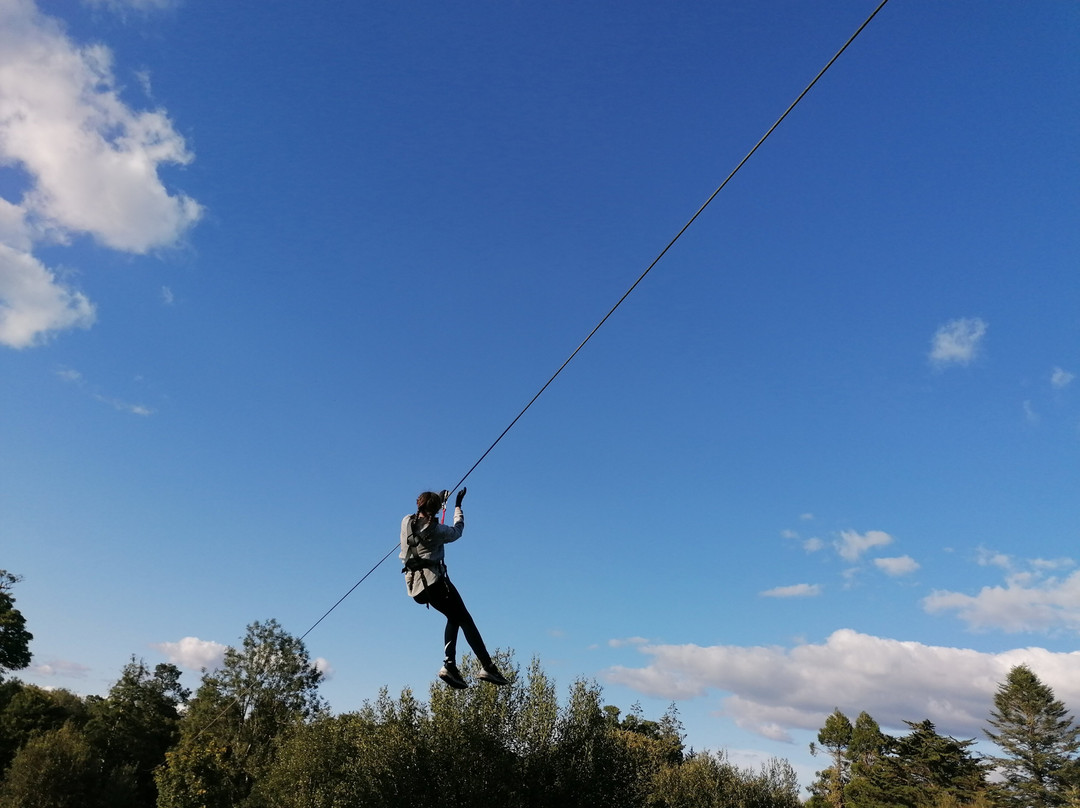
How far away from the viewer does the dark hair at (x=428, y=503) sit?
7586mm

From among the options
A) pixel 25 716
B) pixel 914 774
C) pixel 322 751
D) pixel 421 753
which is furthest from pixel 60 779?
pixel 914 774

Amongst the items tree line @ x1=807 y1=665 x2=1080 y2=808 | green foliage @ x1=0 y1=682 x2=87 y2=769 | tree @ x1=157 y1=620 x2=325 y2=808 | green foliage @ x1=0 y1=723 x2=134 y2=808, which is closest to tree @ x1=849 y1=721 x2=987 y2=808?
tree line @ x1=807 y1=665 x2=1080 y2=808

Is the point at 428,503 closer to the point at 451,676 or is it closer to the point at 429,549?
the point at 429,549

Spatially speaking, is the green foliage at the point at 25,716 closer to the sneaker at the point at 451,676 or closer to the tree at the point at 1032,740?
the sneaker at the point at 451,676

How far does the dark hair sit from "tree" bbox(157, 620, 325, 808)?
3951 centimetres

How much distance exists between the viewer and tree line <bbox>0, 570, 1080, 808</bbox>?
25141 mm

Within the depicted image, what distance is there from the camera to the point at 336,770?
103 ft

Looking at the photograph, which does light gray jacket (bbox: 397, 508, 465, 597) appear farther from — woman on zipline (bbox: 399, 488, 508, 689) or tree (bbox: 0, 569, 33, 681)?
tree (bbox: 0, 569, 33, 681)

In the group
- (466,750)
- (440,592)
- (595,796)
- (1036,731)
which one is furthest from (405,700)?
(1036,731)

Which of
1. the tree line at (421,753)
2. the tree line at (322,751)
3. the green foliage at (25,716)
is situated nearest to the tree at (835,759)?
the tree line at (421,753)

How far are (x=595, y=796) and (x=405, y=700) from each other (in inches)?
309

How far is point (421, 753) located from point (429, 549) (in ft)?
68.2

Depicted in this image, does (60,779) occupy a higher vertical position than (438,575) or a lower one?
higher

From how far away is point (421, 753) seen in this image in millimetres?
24891
